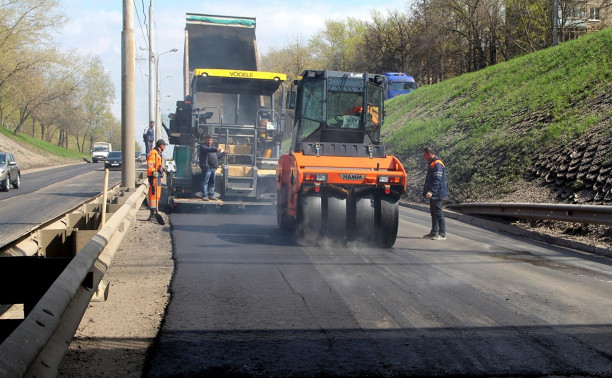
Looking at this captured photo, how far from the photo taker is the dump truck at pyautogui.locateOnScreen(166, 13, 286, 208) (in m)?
15.3

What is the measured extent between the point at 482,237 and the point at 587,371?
809 centimetres

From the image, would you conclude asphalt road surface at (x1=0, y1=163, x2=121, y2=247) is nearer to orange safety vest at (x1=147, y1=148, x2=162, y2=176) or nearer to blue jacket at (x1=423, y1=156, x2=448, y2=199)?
orange safety vest at (x1=147, y1=148, x2=162, y2=176)

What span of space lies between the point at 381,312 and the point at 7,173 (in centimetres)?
2025

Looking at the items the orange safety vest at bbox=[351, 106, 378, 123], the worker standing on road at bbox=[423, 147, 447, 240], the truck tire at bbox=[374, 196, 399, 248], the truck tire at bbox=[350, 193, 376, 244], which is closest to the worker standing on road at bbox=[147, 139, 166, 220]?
the orange safety vest at bbox=[351, 106, 378, 123]

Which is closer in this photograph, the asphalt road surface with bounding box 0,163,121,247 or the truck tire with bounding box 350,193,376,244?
the truck tire with bounding box 350,193,376,244

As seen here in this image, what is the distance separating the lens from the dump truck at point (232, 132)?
15.3 m

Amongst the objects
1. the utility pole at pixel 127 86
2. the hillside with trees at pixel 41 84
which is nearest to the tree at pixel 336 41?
the hillside with trees at pixel 41 84

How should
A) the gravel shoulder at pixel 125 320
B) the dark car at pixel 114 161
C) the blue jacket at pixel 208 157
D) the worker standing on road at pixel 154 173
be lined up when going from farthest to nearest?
the dark car at pixel 114 161
the blue jacket at pixel 208 157
the worker standing on road at pixel 154 173
the gravel shoulder at pixel 125 320

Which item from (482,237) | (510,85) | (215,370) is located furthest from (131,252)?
(510,85)

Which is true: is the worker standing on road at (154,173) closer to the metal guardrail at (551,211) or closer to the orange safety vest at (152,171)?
the orange safety vest at (152,171)

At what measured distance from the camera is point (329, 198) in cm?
1039

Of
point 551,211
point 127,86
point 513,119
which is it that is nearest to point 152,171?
point 127,86

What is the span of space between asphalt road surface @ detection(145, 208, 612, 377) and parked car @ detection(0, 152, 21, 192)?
14662 mm

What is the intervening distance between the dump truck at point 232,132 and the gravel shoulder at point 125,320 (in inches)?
220
